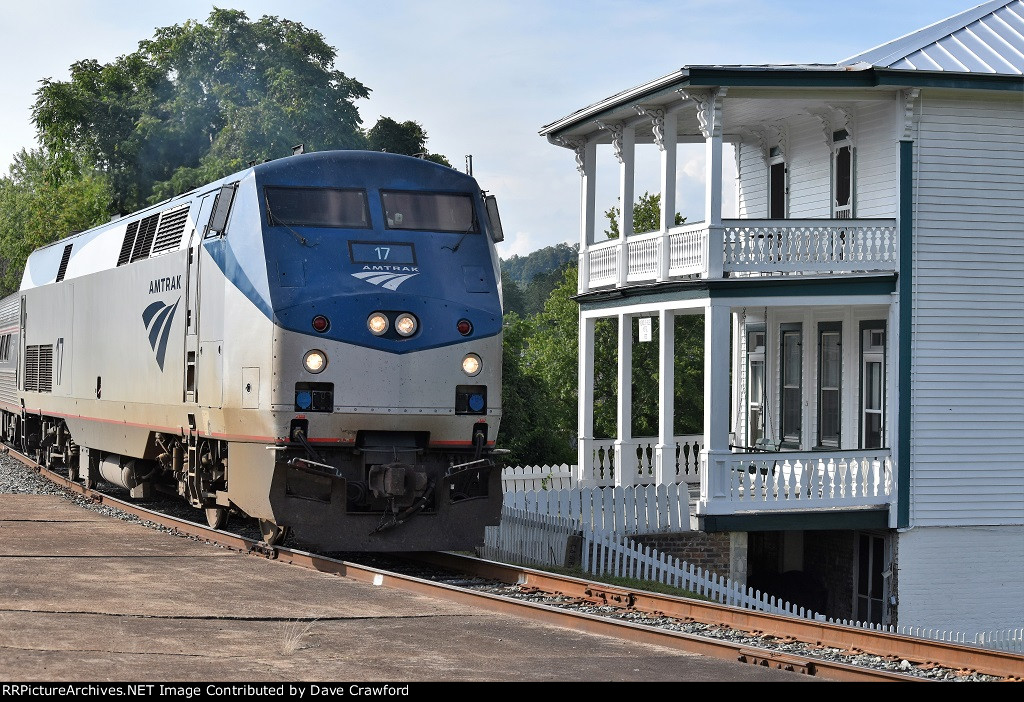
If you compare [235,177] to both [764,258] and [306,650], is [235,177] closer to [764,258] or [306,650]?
[306,650]

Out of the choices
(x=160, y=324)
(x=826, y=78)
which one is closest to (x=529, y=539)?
(x=160, y=324)

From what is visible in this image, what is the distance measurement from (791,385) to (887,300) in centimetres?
392

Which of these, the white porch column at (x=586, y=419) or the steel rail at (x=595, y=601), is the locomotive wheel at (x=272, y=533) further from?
the white porch column at (x=586, y=419)

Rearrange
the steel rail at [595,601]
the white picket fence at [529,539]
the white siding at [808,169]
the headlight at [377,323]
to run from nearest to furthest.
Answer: the steel rail at [595,601]
the headlight at [377,323]
the white picket fence at [529,539]
the white siding at [808,169]

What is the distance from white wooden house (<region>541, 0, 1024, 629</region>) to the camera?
64.8 feet

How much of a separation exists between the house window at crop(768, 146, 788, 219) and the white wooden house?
5.24 feet

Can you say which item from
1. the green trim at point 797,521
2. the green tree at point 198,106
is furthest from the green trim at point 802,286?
the green tree at point 198,106

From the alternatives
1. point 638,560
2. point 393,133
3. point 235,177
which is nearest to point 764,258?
point 638,560

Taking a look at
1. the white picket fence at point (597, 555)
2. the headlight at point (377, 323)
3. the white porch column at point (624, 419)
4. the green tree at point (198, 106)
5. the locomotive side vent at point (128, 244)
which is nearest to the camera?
the headlight at point (377, 323)

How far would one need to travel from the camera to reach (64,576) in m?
12.4

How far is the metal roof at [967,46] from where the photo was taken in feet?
67.8

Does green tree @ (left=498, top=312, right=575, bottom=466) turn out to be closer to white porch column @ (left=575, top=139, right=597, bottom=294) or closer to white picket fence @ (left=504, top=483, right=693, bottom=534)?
white porch column @ (left=575, top=139, right=597, bottom=294)

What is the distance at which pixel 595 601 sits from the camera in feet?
39.7

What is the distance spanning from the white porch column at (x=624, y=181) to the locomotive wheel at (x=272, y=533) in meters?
9.77
